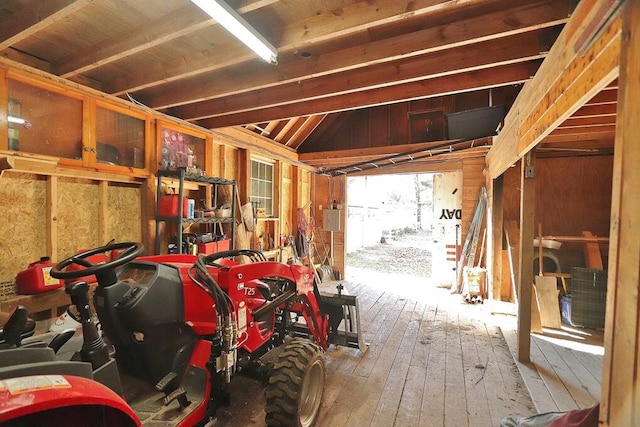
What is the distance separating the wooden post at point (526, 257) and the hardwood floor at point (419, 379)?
25 centimetres

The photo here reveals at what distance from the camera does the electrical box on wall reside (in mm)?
6320

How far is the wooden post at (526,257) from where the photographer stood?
2656 millimetres

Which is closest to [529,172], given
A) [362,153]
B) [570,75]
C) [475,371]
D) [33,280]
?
[570,75]

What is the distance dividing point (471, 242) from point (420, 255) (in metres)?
5.38

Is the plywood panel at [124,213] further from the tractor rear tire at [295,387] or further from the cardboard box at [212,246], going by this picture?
A: the tractor rear tire at [295,387]

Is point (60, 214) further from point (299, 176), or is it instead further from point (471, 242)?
point (471, 242)

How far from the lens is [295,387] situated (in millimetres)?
1605

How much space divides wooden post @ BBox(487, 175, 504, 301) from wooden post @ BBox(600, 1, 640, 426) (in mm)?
3828

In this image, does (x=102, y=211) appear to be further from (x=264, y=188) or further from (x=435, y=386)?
(x=435, y=386)

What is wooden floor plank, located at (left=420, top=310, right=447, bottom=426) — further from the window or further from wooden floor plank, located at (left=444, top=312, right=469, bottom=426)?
the window

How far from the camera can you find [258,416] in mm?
1982

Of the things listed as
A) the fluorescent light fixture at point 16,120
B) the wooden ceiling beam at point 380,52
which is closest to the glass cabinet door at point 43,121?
the fluorescent light fixture at point 16,120

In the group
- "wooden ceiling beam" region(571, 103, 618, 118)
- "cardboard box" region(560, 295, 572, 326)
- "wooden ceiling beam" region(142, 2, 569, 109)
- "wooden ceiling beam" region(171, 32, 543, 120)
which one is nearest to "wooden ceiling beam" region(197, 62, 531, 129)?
"wooden ceiling beam" region(171, 32, 543, 120)

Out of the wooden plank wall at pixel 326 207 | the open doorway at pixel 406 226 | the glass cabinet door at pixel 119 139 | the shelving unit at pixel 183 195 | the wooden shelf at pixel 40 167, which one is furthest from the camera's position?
the wooden plank wall at pixel 326 207
